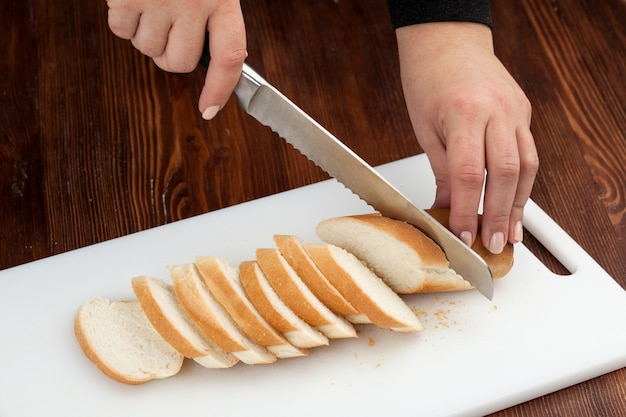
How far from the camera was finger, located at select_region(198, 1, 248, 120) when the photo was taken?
187 cm

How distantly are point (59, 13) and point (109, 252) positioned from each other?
4.16ft

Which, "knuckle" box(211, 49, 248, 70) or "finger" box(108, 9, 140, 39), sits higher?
"finger" box(108, 9, 140, 39)

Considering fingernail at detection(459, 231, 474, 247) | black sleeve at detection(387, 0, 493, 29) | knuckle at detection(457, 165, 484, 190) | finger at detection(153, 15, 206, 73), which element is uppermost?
finger at detection(153, 15, 206, 73)

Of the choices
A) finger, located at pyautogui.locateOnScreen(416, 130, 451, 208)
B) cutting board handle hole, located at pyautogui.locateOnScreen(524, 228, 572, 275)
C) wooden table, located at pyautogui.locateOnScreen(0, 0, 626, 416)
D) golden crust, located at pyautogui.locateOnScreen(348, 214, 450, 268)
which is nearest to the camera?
golden crust, located at pyautogui.locateOnScreen(348, 214, 450, 268)

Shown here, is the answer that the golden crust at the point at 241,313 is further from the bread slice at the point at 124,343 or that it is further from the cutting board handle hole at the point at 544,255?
the cutting board handle hole at the point at 544,255

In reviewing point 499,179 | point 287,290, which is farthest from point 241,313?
point 499,179

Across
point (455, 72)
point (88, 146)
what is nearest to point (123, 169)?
point (88, 146)

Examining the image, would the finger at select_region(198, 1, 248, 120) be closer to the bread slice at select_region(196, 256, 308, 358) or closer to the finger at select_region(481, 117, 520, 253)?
the bread slice at select_region(196, 256, 308, 358)

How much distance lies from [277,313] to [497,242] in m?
0.63

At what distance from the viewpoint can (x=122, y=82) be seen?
112 inches

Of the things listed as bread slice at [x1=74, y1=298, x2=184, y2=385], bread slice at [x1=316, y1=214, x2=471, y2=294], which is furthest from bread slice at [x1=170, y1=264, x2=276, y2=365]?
bread slice at [x1=316, y1=214, x2=471, y2=294]

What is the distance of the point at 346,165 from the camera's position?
7.01 ft

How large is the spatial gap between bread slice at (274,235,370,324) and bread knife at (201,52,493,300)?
25 cm

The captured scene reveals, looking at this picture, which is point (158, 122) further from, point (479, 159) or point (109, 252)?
point (479, 159)
